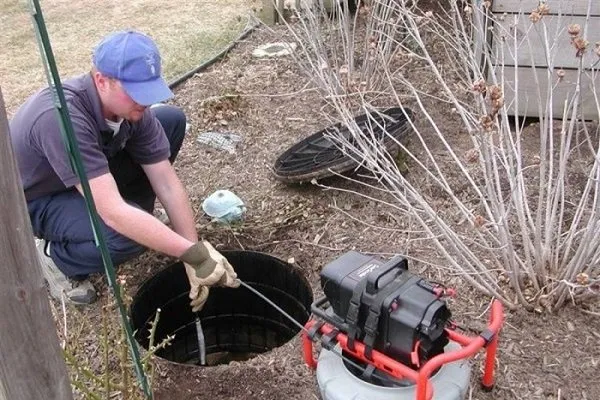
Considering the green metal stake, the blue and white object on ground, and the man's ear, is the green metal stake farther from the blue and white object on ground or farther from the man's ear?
the blue and white object on ground

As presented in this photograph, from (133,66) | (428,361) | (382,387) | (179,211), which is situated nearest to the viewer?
(428,361)

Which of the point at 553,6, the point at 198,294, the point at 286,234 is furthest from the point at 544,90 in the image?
the point at 198,294

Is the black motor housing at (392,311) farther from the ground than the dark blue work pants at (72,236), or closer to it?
farther from the ground

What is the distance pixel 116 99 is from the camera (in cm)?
251

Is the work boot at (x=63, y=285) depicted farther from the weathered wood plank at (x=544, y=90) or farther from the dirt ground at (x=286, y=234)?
the weathered wood plank at (x=544, y=90)

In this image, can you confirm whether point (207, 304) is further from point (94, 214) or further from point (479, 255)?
point (94, 214)

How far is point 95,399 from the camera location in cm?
191

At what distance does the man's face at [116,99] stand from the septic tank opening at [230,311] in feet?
2.45

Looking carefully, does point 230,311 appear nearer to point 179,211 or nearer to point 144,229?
point 179,211

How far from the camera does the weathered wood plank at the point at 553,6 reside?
3.42 metres

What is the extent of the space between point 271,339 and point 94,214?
1928mm

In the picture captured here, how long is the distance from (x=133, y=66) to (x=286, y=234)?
42.4 inches

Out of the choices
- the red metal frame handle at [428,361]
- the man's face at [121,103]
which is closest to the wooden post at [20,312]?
the red metal frame handle at [428,361]

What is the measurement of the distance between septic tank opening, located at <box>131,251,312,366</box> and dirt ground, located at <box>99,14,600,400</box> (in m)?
0.08
